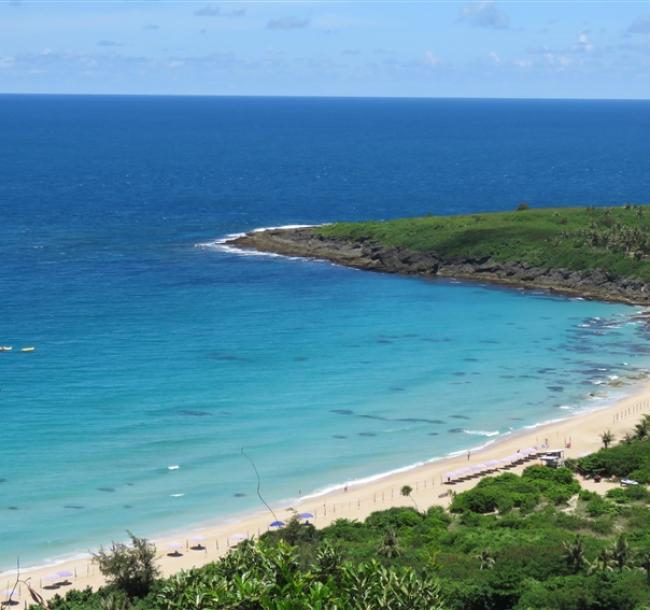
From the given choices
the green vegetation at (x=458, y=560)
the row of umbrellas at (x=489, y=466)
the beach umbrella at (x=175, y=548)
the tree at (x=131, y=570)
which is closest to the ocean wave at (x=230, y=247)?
the row of umbrellas at (x=489, y=466)

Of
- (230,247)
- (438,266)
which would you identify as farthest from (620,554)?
(230,247)

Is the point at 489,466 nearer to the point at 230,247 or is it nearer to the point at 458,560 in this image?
the point at 458,560

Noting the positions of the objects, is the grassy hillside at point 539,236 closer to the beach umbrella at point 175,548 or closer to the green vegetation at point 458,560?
the green vegetation at point 458,560

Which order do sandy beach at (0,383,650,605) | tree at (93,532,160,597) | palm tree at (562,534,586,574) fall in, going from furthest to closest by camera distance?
sandy beach at (0,383,650,605) → palm tree at (562,534,586,574) → tree at (93,532,160,597)

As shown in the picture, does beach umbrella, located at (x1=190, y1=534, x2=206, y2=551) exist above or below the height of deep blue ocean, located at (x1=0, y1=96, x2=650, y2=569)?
below

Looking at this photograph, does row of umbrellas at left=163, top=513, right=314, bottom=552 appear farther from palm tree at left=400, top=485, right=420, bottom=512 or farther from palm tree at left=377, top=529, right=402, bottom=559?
palm tree at left=400, top=485, right=420, bottom=512

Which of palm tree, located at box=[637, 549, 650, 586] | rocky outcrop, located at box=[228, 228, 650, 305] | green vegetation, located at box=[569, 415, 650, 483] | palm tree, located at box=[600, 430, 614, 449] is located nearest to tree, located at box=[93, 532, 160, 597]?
palm tree, located at box=[637, 549, 650, 586]

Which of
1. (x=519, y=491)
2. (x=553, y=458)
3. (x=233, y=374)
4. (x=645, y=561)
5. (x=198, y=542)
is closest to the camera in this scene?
(x=645, y=561)
